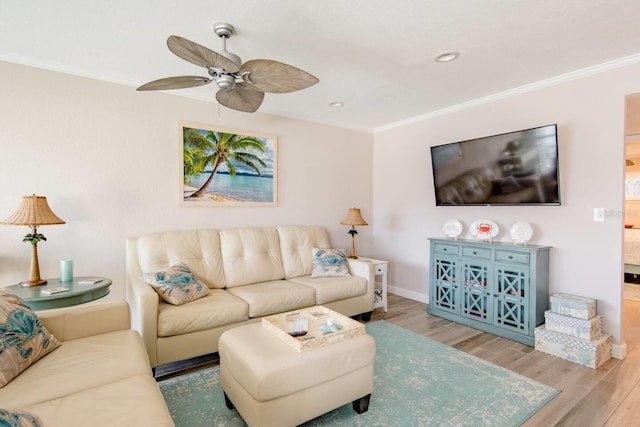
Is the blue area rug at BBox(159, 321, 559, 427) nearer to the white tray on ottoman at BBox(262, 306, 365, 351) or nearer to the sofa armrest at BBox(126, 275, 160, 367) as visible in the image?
the sofa armrest at BBox(126, 275, 160, 367)

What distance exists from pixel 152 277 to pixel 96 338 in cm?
69

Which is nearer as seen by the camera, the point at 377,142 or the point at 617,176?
the point at 617,176

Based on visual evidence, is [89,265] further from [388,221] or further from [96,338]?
[388,221]

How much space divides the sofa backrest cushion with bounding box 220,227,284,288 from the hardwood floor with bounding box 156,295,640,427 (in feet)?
2.69

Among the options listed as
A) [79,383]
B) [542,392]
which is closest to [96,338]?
[79,383]

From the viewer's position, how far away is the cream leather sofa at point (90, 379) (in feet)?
3.98

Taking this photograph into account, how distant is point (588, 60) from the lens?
262 cm

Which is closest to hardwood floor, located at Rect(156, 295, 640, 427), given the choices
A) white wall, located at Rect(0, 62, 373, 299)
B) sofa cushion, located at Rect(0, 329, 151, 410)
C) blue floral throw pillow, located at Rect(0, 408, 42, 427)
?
sofa cushion, located at Rect(0, 329, 151, 410)

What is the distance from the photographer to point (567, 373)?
2.43 m

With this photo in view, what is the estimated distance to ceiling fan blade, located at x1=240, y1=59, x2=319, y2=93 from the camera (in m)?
1.75

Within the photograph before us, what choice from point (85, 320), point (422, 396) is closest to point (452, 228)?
point (422, 396)

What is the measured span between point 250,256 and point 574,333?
293cm

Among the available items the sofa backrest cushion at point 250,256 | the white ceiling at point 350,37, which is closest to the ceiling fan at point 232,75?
the white ceiling at point 350,37

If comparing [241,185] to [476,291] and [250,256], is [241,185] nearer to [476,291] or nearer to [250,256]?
[250,256]
